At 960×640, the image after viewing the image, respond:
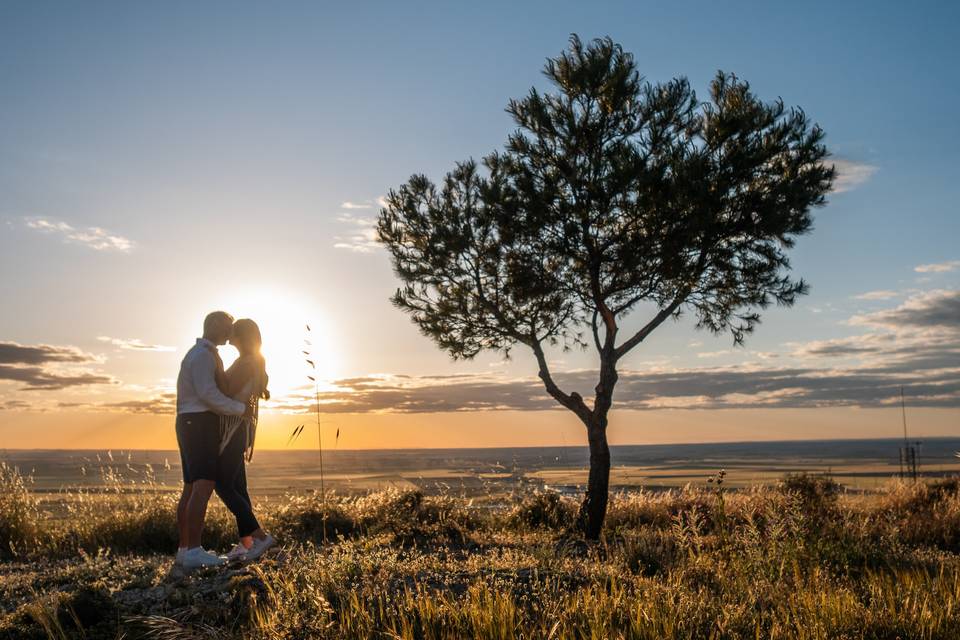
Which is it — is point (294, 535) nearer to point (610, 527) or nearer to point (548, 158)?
point (610, 527)

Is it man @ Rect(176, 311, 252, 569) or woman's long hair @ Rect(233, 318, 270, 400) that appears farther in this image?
woman's long hair @ Rect(233, 318, 270, 400)

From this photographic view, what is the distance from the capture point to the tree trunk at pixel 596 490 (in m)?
13.3

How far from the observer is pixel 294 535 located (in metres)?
12.4

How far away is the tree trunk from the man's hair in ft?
24.1

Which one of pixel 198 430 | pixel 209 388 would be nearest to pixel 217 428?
pixel 198 430

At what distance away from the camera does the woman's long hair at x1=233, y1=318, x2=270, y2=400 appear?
8.01 m

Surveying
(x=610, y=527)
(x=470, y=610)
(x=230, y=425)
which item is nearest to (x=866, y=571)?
(x=470, y=610)

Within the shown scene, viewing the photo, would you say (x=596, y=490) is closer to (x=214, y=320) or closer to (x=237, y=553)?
(x=237, y=553)

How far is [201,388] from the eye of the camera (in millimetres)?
7496

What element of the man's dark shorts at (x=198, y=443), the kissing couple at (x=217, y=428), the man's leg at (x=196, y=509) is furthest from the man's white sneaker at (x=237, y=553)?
the man's dark shorts at (x=198, y=443)

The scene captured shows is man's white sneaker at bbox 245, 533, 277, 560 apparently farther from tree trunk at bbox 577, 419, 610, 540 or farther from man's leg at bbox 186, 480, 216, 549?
tree trunk at bbox 577, 419, 610, 540

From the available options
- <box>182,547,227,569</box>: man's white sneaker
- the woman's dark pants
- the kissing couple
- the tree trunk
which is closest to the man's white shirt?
the kissing couple

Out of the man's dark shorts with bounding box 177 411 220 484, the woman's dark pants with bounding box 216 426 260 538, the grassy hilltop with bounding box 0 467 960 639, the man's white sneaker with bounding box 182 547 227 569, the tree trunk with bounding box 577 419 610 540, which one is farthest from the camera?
the tree trunk with bounding box 577 419 610 540

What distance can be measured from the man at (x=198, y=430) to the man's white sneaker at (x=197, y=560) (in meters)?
0.01
